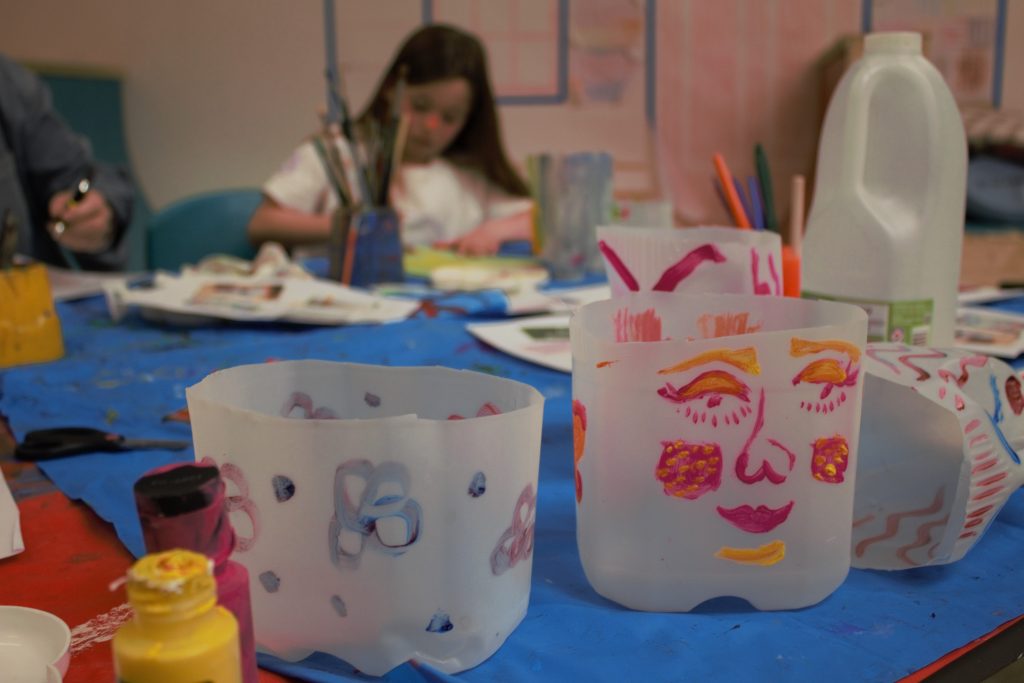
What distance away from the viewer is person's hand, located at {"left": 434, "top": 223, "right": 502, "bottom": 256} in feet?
5.09

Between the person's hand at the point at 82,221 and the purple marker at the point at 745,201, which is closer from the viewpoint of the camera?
the purple marker at the point at 745,201

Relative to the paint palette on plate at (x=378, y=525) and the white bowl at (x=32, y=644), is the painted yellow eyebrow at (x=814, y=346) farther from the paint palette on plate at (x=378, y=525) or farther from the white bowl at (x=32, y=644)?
the white bowl at (x=32, y=644)

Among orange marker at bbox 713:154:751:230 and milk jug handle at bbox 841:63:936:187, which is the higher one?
milk jug handle at bbox 841:63:936:187

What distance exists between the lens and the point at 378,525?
1.14ft

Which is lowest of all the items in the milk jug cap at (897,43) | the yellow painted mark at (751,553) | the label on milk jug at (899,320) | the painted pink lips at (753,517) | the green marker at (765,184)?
the yellow painted mark at (751,553)

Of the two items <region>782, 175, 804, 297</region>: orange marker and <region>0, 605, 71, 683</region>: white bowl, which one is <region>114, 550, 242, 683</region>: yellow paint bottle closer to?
<region>0, 605, 71, 683</region>: white bowl

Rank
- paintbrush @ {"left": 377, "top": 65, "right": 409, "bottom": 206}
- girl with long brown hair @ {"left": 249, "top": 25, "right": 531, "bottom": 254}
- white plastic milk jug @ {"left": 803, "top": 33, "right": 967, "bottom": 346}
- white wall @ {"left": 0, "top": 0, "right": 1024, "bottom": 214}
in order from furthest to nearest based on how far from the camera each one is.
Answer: white wall @ {"left": 0, "top": 0, "right": 1024, "bottom": 214}
girl with long brown hair @ {"left": 249, "top": 25, "right": 531, "bottom": 254}
paintbrush @ {"left": 377, "top": 65, "right": 409, "bottom": 206}
white plastic milk jug @ {"left": 803, "top": 33, "right": 967, "bottom": 346}

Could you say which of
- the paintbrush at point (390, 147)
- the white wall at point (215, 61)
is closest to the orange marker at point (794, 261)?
the paintbrush at point (390, 147)

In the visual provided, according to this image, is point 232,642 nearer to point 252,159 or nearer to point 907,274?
point 907,274

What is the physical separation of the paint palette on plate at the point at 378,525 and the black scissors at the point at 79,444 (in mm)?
291

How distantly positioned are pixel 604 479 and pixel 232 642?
0.64ft

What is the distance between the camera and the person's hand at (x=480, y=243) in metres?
1.55

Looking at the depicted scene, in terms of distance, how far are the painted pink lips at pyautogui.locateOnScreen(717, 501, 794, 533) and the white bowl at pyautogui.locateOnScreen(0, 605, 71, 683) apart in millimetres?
279

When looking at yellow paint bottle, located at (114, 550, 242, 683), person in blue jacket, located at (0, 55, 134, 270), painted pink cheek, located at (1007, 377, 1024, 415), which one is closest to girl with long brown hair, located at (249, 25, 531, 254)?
person in blue jacket, located at (0, 55, 134, 270)
